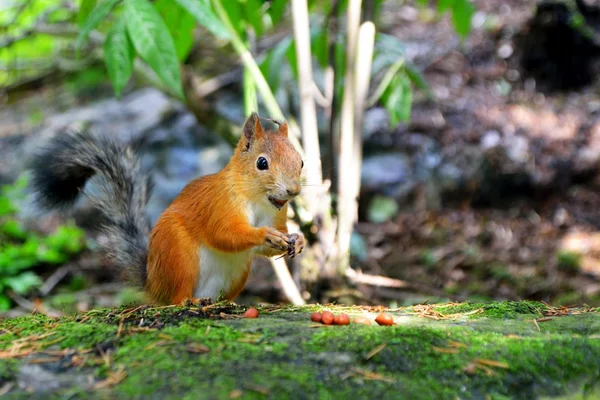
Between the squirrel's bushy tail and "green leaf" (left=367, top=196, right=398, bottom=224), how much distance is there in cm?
273

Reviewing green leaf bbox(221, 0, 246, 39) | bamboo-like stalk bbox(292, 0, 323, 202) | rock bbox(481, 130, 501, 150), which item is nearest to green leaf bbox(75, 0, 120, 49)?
green leaf bbox(221, 0, 246, 39)

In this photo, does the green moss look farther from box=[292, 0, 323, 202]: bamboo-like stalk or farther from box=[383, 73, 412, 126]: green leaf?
box=[383, 73, 412, 126]: green leaf

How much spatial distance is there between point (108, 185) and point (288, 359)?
1425mm

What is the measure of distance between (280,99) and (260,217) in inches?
136

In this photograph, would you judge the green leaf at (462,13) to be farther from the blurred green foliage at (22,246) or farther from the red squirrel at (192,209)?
the blurred green foliage at (22,246)

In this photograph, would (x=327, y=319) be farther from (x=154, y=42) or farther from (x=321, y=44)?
(x=321, y=44)

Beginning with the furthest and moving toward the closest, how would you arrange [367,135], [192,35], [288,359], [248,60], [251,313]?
[367,135] < [248,60] < [192,35] < [251,313] < [288,359]

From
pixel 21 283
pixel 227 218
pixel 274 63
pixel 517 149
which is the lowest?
pixel 21 283

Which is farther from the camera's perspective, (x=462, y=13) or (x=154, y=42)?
(x=462, y=13)

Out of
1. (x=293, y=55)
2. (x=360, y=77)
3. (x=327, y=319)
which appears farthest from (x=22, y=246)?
(x=327, y=319)

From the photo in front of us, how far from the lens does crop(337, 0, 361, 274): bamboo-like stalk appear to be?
9.47ft

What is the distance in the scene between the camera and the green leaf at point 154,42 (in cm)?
174

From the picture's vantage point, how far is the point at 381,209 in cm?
505

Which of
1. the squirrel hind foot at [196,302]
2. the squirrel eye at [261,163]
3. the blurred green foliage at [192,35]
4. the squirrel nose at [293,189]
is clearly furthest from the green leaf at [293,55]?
the squirrel hind foot at [196,302]
